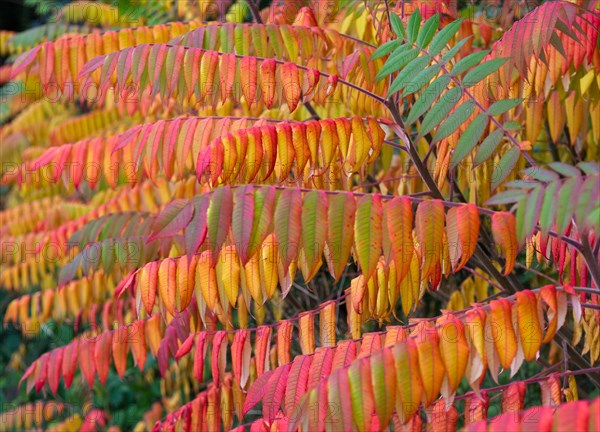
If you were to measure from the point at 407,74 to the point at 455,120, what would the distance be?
191mm

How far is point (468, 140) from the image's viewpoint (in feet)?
6.27

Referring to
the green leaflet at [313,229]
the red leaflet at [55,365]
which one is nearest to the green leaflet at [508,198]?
the green leaflet at [313,229]

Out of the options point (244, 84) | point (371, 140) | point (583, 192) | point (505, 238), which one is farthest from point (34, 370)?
point (583, 192)

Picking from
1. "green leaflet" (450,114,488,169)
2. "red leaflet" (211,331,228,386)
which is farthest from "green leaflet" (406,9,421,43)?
"red leaflet" (211,331,228,386)

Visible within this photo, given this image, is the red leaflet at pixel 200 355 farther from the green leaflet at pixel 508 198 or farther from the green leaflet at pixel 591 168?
the green leaflet at pixel 591 168

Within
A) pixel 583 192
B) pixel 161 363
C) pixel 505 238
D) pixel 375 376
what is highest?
pixel 583 192

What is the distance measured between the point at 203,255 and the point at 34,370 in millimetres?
1292

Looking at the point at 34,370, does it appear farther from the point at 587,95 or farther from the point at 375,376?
the point at 587,95

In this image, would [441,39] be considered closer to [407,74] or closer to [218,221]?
[407,74]

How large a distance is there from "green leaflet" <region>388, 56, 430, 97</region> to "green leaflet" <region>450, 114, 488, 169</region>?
221mm

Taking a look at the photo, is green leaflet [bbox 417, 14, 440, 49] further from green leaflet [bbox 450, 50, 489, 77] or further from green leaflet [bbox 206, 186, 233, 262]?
green leaflet [bbox 206, 186, 233, 262]

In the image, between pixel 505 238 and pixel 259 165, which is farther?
pixel 259 165

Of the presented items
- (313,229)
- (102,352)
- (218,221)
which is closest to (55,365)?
(102,352)

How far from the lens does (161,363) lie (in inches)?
109
